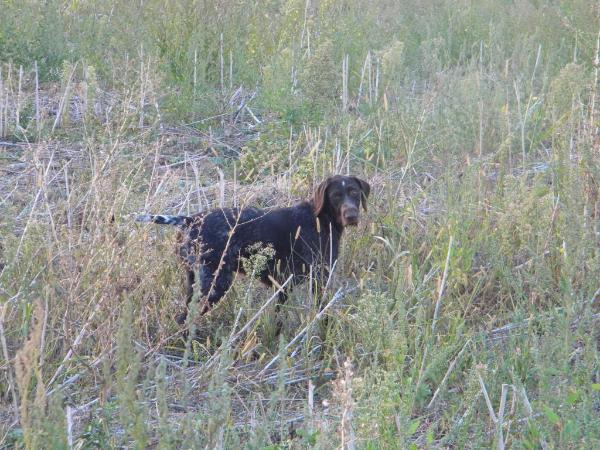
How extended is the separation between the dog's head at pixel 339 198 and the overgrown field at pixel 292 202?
229 mm

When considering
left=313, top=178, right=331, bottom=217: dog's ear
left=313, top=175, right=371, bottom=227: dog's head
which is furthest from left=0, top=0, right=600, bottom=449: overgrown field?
left=313, top=178, right=331, bottom=217: dog's ear

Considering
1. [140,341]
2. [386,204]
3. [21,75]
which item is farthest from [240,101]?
[140,341]

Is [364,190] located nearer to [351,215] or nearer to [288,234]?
[351,215]

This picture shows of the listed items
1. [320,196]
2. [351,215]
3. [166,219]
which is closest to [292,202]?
[320,196]

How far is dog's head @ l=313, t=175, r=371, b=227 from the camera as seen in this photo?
213 inches

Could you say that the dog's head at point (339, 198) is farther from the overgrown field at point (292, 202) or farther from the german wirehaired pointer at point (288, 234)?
the overgrown field at point (292, 202)

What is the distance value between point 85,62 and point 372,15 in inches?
128

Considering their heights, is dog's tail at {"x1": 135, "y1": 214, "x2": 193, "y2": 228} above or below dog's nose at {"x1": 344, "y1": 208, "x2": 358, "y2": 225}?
above

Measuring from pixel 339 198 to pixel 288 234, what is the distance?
15.1 inches

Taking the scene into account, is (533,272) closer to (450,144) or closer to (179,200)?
(450,144)

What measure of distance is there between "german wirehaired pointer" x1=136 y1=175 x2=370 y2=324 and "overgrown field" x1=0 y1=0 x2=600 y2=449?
0.16 meters

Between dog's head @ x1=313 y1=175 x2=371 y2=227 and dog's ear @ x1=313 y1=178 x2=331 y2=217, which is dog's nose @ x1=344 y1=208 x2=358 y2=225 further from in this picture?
dog's ear @ x1=313 y1=178 x2=331 y2=217

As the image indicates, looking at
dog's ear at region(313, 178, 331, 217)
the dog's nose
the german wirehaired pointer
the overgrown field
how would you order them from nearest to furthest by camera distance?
the overgrown field, the german wirehaired pointer, the dog's nose, dog's ear at region(313, 178, 331, 217)

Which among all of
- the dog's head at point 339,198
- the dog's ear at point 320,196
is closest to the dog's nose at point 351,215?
the dog's head at point 339,198
